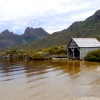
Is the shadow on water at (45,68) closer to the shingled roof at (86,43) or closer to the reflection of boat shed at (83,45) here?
the reflection of boat shed at (83,45)

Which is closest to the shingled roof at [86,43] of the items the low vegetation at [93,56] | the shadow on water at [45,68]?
the low vegetation at [93,56]

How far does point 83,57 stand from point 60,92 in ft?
110

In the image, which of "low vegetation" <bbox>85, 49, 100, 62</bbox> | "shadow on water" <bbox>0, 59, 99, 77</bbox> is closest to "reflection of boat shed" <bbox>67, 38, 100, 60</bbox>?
"low vegetation" <bbox>85, 49, 100, 62</bbox>

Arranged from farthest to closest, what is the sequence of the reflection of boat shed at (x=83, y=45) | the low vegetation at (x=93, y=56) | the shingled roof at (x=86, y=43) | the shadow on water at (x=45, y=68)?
the shingled roof at (x=86, y=43) → the reflection of boat shed at (x=83, y=45) → the low vegetation at (x=93, y=56) → the shadow on water at (x=45, y=68)

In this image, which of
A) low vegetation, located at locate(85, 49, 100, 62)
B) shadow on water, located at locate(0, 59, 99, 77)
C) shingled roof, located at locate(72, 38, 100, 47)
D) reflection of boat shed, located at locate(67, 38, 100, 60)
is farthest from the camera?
shingled roof, located at locate(72, 38, 100, 47)

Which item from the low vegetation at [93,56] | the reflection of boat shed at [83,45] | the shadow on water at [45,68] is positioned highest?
the reflection of boat shed at [83,45]

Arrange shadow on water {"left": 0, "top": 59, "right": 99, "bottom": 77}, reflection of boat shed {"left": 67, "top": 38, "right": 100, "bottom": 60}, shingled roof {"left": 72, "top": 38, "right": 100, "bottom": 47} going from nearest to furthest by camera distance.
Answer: shadow on water {"left": 0, "top": 59, "right": 99, "bottom": 77}
reflection of boat shed {"left": 67, "top": 38, "right": 100, "bottom": 60}
shingled roof {"left": 72, "top": 38, "right": 100, "bottom": 47}

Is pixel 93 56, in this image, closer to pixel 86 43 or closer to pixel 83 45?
pixel 83 45

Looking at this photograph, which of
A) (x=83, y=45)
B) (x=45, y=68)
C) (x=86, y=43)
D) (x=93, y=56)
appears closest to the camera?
(x=45, y=68)

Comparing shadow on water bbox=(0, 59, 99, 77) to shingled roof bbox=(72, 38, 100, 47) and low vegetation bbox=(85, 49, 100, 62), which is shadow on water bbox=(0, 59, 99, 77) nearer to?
low vegetation bbox=(85, 49, 100, 62)

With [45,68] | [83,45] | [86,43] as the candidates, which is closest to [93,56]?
[83,45]

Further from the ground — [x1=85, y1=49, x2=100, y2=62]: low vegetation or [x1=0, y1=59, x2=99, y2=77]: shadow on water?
[x1=85, y1=49, x2=100, y2=62]: low vegetation

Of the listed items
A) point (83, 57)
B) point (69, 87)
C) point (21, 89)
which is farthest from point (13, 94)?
point (83, 57)

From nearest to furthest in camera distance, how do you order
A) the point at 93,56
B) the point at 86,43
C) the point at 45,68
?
the point at 45,68 < the point at 93,56 < the point at 86,43
